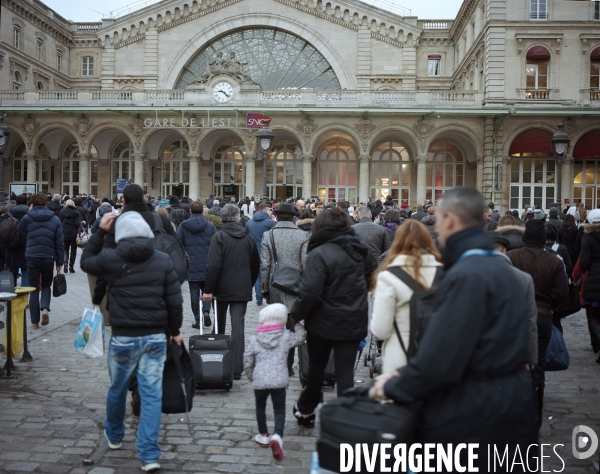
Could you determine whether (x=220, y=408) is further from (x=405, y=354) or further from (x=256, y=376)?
(x=405, y=354)

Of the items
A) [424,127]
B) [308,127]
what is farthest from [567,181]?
[308,127]

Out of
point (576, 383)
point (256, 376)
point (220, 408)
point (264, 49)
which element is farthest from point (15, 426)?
point (264, 49)

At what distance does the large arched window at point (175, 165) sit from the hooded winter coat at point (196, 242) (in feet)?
96.1

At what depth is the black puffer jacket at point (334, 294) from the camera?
18.3ft

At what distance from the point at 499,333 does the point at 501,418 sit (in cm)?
45

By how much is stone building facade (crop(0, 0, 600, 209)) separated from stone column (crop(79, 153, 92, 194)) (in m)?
0.07

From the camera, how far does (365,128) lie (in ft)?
112

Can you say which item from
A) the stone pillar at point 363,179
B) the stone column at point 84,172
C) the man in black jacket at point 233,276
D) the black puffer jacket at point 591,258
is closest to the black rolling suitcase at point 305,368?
the man in black jacket at point 233,276

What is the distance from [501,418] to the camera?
315cm

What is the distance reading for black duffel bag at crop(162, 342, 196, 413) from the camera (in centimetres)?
552

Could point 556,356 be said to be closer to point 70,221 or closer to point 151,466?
point 151,466

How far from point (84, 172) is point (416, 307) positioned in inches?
1378

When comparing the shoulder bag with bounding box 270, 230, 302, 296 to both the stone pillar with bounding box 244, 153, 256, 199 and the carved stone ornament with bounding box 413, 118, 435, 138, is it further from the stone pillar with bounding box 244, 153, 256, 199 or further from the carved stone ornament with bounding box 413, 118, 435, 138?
the carved stone ornament with bounding box 413, 118, 435, 138

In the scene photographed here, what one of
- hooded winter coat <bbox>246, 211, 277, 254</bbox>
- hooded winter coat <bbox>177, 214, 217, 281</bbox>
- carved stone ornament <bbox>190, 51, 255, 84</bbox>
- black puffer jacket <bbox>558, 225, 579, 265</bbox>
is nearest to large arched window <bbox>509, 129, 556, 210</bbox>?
carved stone ornament <bbox>190, 51, 255, 84</bbox>
